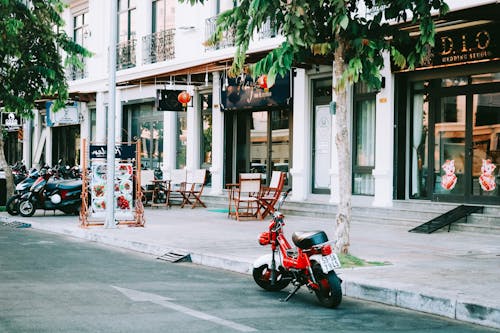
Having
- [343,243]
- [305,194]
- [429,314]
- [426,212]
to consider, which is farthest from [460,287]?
[305,194]

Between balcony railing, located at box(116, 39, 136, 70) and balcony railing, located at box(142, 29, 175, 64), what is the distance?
3.10ft

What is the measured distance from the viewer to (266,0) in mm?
9016

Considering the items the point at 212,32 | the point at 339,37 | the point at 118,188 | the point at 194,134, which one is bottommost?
the point at 118,188

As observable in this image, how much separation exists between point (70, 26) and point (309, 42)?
23416 mm

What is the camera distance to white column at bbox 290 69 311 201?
1853 cm

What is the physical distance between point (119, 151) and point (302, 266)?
8244 mm

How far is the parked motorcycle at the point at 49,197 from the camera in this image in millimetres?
17594

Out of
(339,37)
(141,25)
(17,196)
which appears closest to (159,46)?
(141,25)

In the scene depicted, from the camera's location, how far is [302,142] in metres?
18.5

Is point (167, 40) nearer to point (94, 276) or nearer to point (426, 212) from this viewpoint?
point (426, 212)

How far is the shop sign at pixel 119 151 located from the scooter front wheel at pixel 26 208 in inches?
151

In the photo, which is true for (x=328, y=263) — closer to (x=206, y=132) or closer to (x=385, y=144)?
(x=385, y=144)

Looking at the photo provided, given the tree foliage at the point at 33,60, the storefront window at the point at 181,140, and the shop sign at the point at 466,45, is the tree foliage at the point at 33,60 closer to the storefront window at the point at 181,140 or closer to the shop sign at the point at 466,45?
the storefront window at the point at 181,140

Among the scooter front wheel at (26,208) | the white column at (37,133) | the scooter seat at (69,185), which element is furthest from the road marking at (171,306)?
the white column at (37,133)
